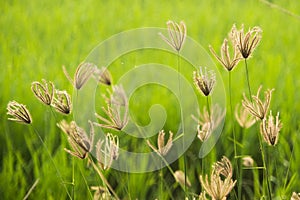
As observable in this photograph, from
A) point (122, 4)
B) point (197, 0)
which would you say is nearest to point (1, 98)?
point (122, 4)

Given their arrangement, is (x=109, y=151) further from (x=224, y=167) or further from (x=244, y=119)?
(x=244, y=119)

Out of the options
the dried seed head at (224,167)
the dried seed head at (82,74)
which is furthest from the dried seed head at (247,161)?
the dried seed head at (82,74)

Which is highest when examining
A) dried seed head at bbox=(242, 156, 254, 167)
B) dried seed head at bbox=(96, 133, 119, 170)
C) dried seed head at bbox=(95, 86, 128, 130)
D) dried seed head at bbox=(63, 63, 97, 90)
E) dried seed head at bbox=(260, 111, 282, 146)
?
dried seed head at bbox=(63, 63, 97, 90)

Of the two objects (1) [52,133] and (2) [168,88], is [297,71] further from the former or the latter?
(1) [52,133]

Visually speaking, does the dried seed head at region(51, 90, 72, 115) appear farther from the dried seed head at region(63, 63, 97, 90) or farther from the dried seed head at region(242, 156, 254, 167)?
the dried seed head at region(242, 156, 254, 167)

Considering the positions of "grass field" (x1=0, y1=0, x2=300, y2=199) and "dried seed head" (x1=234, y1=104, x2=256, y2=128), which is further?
"grass field" (x1=0, y1=0, x2=300, y2=199)

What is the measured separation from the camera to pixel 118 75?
1.95 m

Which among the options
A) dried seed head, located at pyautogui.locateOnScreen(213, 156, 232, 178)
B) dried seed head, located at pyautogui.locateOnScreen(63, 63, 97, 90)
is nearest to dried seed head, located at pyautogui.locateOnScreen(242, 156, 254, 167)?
dried seed head, located at pyautogui.locateOnScreen(213, 156, 232, 178)

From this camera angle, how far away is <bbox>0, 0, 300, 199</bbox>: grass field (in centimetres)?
129

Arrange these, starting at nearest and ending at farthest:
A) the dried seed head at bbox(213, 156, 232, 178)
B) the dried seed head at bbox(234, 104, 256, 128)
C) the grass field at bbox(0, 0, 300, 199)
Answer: the dried seed head at bbox(213, 156, 232, 178) → the dried seed head at bbox(234, 104, 256, 128) → the grass field at bbox(0, 0, 300, 199)

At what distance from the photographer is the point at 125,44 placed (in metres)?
2.34

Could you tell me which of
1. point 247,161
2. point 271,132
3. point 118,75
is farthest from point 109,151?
point 118,75

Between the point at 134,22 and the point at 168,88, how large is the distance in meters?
0.76

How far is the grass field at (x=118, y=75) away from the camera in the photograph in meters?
1.29
